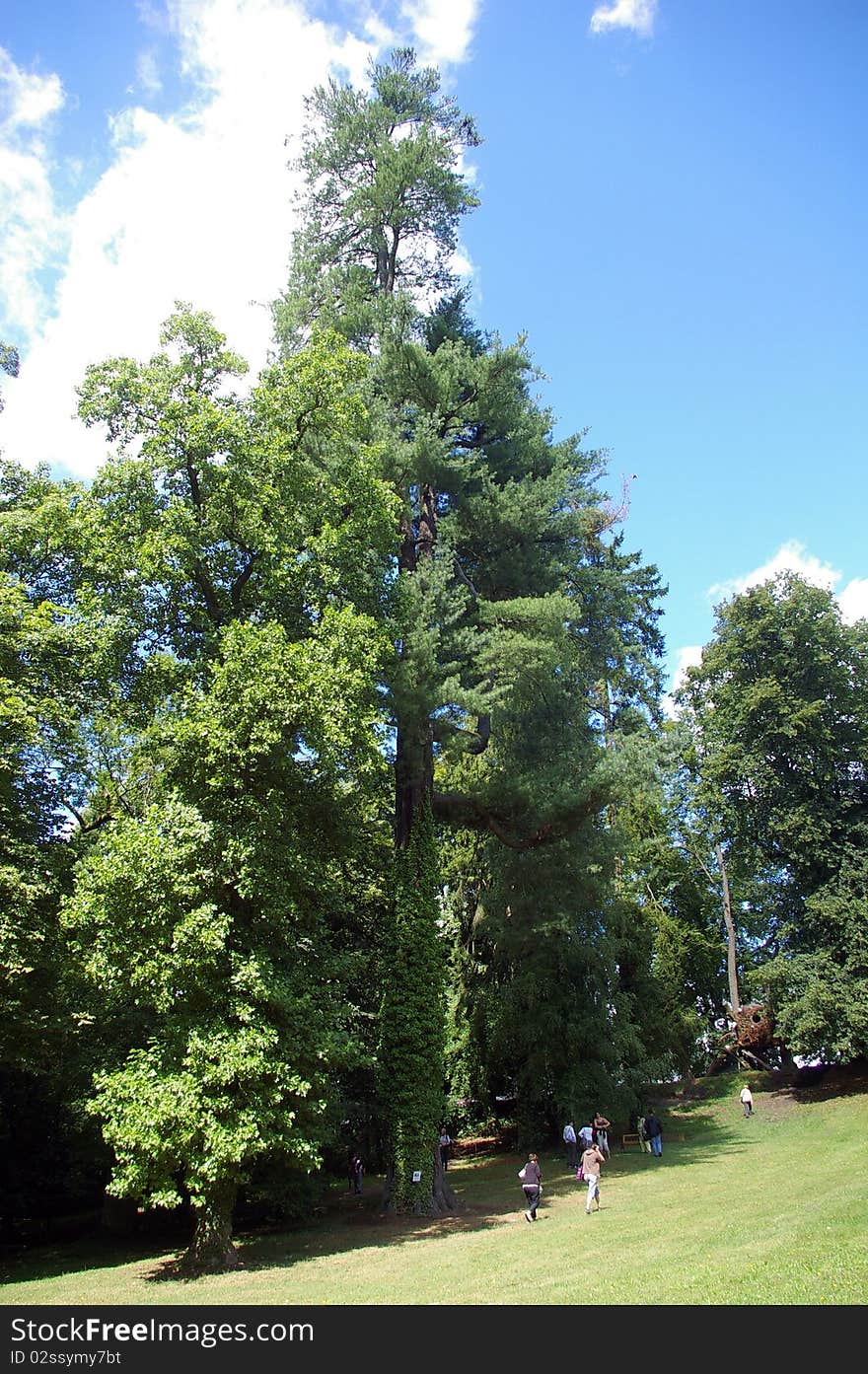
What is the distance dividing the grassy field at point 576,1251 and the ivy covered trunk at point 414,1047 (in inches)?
30.9

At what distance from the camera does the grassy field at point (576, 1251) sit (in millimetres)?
8695

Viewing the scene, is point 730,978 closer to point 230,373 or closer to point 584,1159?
point 584,1159

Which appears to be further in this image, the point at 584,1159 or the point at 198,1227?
the point at 584,1159

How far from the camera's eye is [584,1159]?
603 inches

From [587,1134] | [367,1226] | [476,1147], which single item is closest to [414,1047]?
[367,1226]

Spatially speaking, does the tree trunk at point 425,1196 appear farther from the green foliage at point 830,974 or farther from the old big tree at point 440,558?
the green foliage at point 830,974

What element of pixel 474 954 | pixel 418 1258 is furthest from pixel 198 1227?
pixel 474 954

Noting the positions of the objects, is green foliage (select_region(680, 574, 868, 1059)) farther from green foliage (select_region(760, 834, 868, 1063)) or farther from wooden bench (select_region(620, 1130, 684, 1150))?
wooden bench (select_region(620, 1130, 684, 1150))

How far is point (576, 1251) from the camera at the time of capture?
1156 cm

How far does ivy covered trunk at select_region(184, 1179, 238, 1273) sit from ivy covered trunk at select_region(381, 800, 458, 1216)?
159 inches

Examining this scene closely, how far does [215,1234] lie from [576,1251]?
5.67 meters

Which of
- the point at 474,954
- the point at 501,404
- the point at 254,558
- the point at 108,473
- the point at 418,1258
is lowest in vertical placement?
the point at 418,1258

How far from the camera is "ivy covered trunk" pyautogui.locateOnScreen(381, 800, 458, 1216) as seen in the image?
649 inches

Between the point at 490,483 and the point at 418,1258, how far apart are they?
52.1ft
